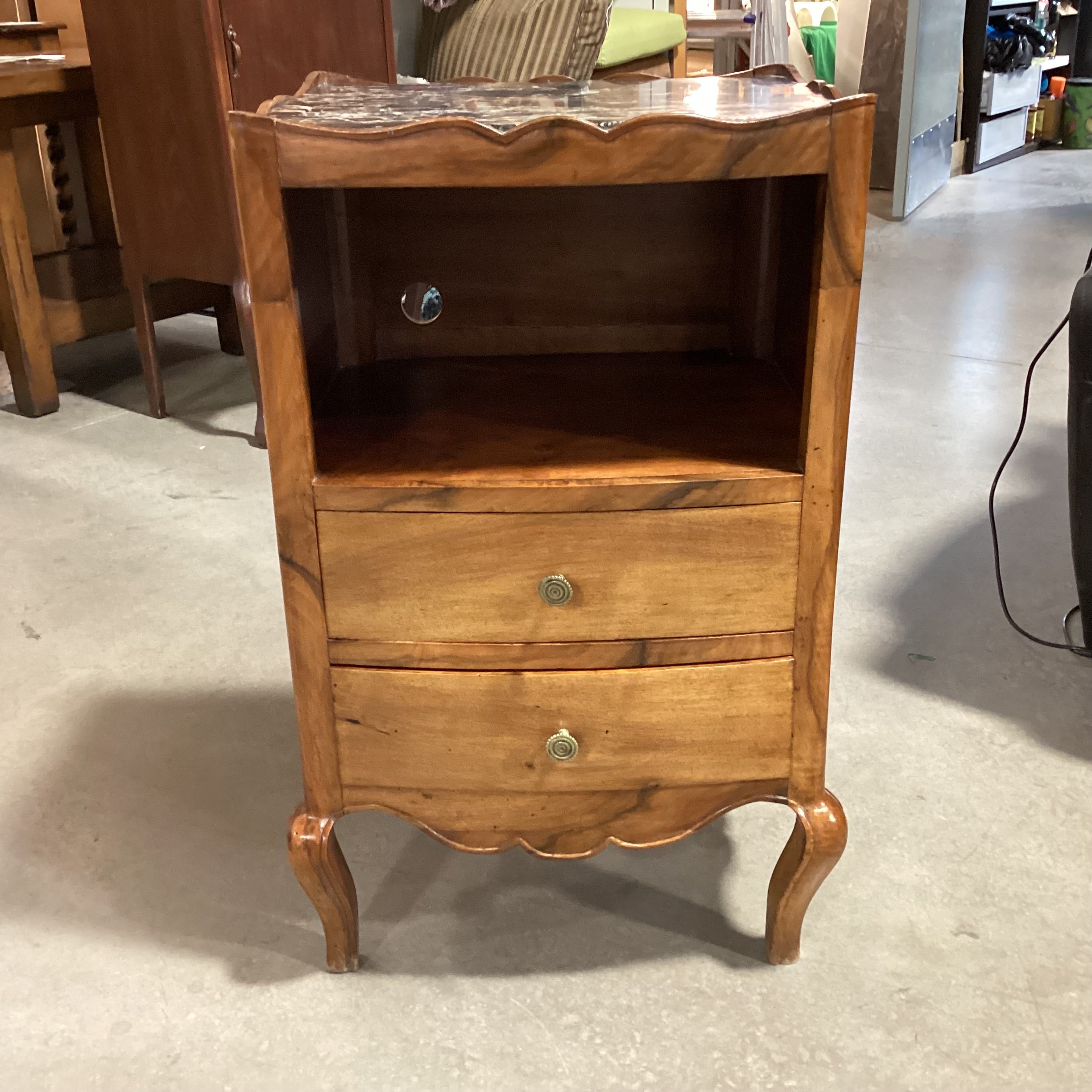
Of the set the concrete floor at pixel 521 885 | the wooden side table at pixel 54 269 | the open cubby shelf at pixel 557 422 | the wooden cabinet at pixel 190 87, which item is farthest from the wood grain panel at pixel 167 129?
the open cubby shelf at pixel 557 422

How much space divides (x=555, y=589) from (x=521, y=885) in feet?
1.32

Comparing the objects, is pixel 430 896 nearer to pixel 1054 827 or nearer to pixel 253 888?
pixel 253 888

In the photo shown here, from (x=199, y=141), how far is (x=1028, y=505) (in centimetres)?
156

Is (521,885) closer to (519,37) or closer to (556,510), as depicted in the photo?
(556,510)

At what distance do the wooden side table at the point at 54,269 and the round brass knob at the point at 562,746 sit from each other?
1.87 metres

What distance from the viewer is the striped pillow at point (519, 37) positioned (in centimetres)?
246

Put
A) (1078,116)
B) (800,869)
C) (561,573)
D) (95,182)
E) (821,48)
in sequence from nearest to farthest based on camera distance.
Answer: (561,573) < (800,869) < (95,182) < (821,48) < (1078,116)

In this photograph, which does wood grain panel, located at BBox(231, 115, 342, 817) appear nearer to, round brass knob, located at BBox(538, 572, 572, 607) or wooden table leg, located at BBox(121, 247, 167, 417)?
round brass knob, located at BBox(538, 572, 572, 607)

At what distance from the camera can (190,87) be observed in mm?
1967

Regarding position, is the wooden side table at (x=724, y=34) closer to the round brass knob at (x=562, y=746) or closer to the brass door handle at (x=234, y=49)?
the brass door handle at (x=234, y=49)

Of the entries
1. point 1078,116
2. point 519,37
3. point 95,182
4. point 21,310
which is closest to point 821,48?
point 1078,116

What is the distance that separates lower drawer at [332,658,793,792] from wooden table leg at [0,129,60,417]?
177 centimetres

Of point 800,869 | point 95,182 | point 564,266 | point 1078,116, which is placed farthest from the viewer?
point 1078,116

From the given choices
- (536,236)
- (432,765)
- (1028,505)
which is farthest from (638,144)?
(1028,505)
